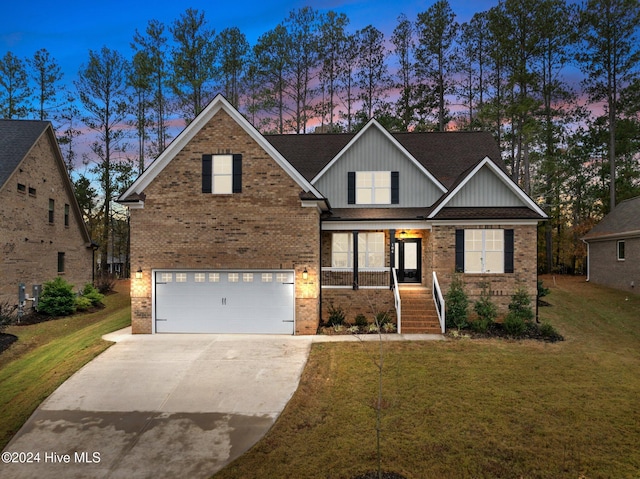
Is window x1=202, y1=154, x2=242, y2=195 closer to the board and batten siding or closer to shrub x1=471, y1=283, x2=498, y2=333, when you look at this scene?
the board and batten siding

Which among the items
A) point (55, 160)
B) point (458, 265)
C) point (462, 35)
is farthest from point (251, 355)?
point (462, 35)

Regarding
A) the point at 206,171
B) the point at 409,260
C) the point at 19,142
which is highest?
the point at 19,142

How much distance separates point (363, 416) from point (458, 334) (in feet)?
21.4

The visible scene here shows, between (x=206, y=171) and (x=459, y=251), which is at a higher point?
(x=206, y=171)

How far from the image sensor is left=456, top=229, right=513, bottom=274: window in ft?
44.2

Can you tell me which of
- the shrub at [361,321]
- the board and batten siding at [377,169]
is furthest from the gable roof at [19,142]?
the shrub at [361,321]

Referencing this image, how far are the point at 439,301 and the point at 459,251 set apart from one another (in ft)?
6.69

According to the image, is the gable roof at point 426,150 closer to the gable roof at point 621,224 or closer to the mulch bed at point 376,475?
the gable roof at point 621,224

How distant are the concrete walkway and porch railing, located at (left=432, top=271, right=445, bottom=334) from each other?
16.0 ft

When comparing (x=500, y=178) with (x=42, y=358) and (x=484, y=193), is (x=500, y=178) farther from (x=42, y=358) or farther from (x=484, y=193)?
(x=42, y=358)

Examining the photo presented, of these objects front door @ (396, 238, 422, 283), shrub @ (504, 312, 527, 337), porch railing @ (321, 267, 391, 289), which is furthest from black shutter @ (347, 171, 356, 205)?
shrub @ (504, 312, 527, 337)

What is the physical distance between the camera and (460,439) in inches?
234

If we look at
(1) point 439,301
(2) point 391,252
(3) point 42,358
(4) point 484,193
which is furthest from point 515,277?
(3) point 42,358

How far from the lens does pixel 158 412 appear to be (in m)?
7.22
